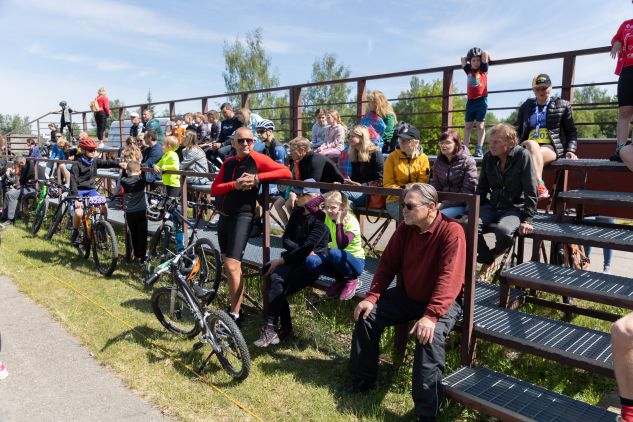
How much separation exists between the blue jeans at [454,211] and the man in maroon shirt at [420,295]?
132cm

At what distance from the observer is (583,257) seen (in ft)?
20.8

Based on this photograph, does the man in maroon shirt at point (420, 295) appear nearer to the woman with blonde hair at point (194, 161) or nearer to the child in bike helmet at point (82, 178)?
the woman with blonde hair at point (194, 161)

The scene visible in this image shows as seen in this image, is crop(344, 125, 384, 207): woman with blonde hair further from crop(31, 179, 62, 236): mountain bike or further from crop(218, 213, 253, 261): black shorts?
crop(31, 179, 62, 236): mountain bike

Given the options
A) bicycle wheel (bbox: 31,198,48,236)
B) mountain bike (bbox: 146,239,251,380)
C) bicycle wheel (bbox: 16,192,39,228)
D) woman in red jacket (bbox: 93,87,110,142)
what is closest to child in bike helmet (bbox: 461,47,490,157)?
mountain bike (bbox: 146,239,251,380)

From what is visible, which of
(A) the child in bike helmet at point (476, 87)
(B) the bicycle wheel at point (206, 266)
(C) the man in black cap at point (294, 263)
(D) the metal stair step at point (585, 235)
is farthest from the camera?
(A) the child in bike helmet at point (476, 87)

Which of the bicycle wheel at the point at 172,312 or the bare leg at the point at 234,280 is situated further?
the bicycle wheel at the point at 172,312

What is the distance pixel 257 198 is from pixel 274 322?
1239mm

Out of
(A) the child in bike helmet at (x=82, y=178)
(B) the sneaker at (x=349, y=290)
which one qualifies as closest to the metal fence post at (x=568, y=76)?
(B) the sneaker at (x=349, y=290)

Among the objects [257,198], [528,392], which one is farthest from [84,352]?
[528,392]

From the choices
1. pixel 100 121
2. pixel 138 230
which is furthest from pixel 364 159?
pixel 100 121

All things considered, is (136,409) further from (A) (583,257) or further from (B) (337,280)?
(A) (583,257)

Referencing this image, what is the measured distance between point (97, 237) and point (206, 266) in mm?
3057

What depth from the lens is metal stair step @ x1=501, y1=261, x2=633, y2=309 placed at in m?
3.44

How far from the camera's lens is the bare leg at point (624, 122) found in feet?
16.7
